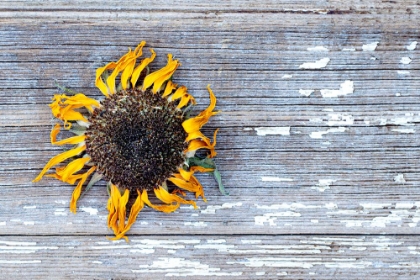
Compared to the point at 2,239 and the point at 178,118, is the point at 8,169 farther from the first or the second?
the point at 178,118

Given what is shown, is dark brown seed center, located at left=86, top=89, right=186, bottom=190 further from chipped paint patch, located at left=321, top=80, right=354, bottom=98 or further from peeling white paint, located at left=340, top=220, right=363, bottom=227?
peeling white paint, located at left=340, top=220, right=363, bottom=227

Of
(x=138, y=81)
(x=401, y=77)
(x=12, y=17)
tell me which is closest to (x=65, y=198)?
Result: (x=138, y=81)

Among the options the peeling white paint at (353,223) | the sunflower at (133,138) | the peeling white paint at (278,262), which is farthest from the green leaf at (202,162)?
the peeling white paint at (353,223)

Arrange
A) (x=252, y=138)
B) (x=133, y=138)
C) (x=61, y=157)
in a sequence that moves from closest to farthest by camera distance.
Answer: (x=133, y=138) → (x=61, y=157) → (x=252, y=138)

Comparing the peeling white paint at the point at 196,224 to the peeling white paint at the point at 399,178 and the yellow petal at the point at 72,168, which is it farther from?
the peeling white paint at the point at 399,178

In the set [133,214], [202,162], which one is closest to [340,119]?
[202,162]

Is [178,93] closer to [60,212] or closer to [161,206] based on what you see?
[161,206]

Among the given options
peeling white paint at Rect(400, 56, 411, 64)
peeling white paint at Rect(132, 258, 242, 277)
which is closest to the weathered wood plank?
peeling white paint at Rect(132, 258, 242, 277)
